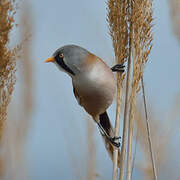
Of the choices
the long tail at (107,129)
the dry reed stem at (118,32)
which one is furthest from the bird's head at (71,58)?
the long tail at (107,129)

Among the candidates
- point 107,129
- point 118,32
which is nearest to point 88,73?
point 118,32

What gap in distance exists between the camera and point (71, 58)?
3.07 ft

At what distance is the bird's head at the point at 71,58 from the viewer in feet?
3.07

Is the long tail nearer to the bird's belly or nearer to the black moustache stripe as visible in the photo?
the bird's belly

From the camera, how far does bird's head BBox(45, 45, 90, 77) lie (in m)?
0.94

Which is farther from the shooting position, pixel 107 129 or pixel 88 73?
pixel 107 129

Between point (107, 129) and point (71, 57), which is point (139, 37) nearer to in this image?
point (71, 57)

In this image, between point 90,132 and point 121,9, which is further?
point 90,132

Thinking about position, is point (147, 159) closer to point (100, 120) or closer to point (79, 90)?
point (100, 120)

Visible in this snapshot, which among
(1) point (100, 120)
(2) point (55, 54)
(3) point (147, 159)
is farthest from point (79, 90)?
(3) point (147, 159)

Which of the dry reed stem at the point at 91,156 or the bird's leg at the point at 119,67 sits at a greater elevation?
the bird's leg at the point at 119,67

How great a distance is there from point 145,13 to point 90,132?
478mm

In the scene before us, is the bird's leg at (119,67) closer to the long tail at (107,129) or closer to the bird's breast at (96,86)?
the bird's breast at (96,86)

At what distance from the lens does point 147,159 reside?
45.6 inches
